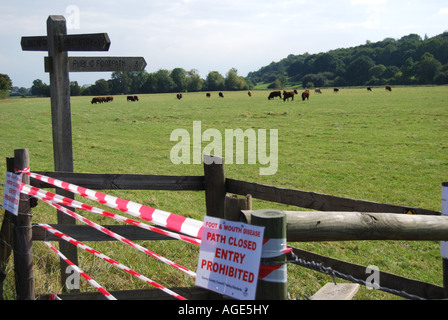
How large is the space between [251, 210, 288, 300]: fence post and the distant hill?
117 metres

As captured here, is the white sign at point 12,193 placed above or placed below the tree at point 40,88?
below

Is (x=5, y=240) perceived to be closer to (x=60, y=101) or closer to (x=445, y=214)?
(x=60, y=101)

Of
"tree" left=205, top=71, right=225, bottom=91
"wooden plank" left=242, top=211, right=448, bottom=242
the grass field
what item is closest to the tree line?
"tree" left=205, top=71, right=225, bottom=91

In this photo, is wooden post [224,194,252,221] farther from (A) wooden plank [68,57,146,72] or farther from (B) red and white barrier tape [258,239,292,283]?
(A) wooden plank [68,57,146,72]

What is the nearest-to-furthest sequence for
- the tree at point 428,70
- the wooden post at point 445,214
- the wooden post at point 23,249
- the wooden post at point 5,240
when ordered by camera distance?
the wooden post at point 445,214 → the wooden post at point 23,249 → the wooden post at point 5,240 → the tree at point 428,70

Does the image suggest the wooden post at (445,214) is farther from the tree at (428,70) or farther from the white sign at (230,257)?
the tree at (428,70)

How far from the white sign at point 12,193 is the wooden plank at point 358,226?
232 centimetres

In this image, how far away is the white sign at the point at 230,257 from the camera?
214 cm

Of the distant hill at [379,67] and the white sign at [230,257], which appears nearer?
the white sign at [230,257]

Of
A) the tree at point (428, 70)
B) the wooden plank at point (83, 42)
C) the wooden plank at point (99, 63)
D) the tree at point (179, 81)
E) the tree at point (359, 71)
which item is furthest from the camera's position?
the tree at point (359, 71)

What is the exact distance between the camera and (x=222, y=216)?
3725 mm

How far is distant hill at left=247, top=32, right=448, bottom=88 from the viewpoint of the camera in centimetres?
12094

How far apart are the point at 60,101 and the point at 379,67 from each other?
15250cm

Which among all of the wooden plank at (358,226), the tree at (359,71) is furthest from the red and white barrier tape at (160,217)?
the tree at (359,71)
